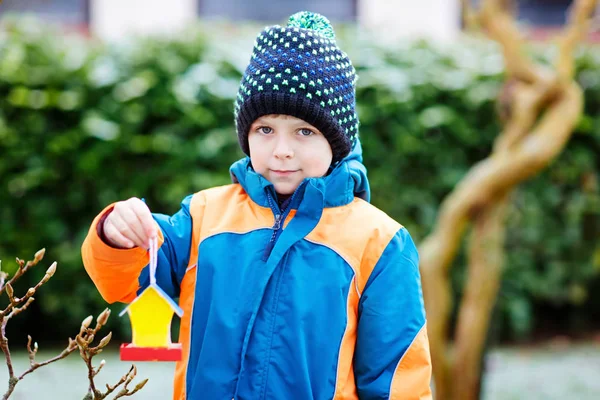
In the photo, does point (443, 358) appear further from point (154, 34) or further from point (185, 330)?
point (154, 34)

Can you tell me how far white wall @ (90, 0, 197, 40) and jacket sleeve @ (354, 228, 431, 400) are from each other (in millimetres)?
6526

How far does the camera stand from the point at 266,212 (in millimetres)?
2084

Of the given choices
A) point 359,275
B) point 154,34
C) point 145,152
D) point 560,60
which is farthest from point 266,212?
point 154,34

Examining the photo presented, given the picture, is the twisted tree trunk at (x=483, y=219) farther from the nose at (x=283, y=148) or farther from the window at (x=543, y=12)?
the window at (x=543, y=12)

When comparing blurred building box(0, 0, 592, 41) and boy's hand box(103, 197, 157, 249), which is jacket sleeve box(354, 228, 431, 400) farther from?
blurred building box(0, 0, 592, 41)

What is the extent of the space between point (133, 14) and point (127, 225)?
6717mm

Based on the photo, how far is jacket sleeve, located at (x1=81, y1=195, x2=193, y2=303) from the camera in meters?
1.92

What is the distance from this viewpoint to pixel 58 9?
8.27 metres

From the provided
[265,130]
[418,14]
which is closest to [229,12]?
[418,14]

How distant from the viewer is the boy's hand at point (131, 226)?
6.15 ft

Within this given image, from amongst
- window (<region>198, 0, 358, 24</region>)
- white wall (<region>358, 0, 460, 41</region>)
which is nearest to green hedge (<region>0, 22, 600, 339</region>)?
white wall (<region>358, 0, 460, 41</region>)

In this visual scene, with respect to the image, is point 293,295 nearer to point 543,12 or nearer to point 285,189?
point 285,189

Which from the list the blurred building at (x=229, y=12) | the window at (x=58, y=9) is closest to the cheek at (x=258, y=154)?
the blurred building at (x=229, y=12)

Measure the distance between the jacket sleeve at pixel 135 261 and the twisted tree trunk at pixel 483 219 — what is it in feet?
6.37
